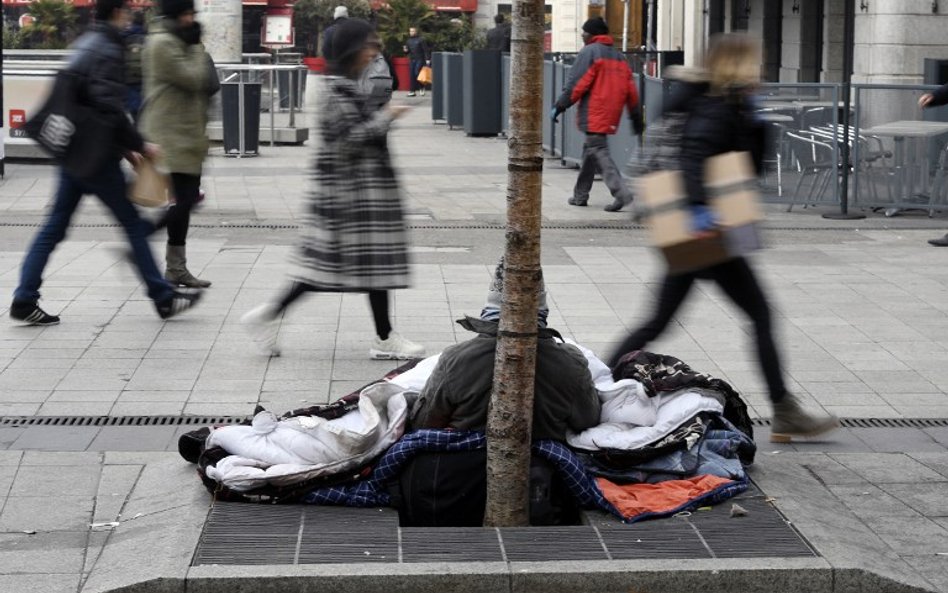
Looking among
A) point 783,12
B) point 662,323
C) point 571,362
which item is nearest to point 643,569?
point 571,362

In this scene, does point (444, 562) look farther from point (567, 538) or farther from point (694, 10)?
point (694, 10)

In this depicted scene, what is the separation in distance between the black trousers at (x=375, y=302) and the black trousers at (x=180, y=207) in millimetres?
1802

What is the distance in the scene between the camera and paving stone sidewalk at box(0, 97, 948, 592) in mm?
4500

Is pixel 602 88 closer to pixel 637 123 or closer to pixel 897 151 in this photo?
pixel 637 123

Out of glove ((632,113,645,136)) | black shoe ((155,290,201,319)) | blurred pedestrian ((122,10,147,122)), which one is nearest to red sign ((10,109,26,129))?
blurred pedestrian ((122,10,147,122))

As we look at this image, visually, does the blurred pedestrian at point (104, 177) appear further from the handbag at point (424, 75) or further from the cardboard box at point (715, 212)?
the handbag at point (424, 75)

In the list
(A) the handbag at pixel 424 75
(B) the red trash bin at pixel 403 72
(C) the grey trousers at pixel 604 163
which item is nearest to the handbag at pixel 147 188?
(C) the grey trousers at pixel 604 163

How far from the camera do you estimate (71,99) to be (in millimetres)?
7848

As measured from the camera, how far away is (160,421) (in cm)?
633

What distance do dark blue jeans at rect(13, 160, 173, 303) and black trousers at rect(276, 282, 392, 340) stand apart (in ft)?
3.79

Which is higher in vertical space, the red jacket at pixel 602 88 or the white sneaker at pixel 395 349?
the red jacket at pixel 602 88

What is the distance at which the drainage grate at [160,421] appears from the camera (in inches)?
247

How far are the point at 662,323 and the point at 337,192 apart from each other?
177 cm

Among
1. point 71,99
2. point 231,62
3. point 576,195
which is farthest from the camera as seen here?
point 231,62
